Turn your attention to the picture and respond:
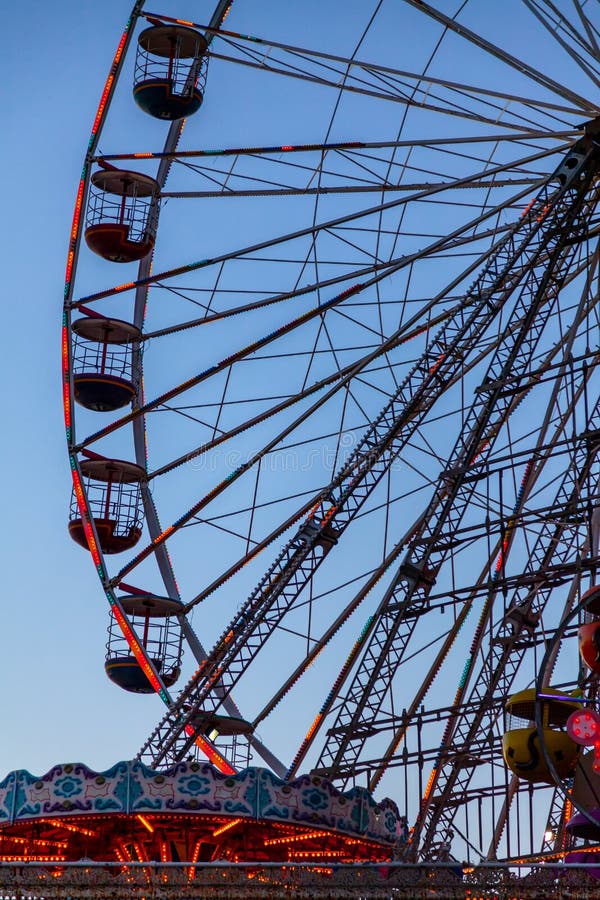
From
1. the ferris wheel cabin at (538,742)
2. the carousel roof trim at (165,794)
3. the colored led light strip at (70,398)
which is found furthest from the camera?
the colored led light strip at (70,398)

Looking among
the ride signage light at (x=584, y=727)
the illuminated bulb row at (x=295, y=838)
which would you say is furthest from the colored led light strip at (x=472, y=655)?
the ride signage light at (x=584, y=727)

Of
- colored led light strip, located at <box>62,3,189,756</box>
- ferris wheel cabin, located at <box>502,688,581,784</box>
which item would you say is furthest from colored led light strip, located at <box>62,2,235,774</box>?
ferris wheel cabin, located at <box>502,688,581,784</box>

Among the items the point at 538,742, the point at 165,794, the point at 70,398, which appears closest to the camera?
the point at 538,742

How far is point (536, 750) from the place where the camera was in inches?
957

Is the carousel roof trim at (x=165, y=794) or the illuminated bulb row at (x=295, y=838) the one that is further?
the illuminated bulb row at (x=295, y=838)

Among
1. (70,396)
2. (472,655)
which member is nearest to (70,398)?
(70,396)

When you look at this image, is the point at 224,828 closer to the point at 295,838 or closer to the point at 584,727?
the point at 295,838

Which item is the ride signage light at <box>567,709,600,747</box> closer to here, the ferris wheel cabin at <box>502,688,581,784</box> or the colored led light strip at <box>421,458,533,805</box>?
the ferris wheel cabin at <box>502,688,581,784</box>

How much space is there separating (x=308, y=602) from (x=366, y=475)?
85.6 inches

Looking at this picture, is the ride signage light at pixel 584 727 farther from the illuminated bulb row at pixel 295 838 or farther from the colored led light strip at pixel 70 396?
the colored led light strip at pixel 70 396

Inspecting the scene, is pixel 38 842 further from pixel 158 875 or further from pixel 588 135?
pixel 588 135

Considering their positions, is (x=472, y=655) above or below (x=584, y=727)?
above

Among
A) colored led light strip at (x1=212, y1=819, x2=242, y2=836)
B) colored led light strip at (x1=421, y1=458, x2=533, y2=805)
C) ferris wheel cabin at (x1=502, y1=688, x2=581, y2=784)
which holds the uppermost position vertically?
colored led light strip at (x1=421, y1=458, x2=533, y2=805)

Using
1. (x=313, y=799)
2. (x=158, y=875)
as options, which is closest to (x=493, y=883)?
(x=158, y=875)
